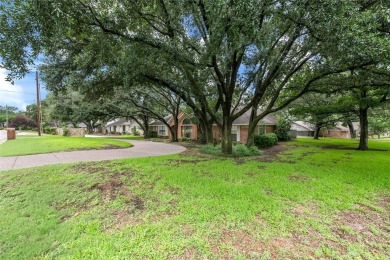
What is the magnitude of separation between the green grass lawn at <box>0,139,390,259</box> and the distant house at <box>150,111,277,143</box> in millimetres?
12678

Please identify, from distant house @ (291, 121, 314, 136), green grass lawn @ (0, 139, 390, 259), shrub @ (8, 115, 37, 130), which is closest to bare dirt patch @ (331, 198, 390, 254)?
green grass lawn @ (0, 139, 390, 259)

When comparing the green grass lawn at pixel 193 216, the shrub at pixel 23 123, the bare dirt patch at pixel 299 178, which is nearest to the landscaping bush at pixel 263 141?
the green grass lawn at pixel 193 216

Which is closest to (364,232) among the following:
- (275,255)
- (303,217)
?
(303,217)

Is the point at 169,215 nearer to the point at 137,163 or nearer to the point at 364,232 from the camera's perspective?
the point at 364,232

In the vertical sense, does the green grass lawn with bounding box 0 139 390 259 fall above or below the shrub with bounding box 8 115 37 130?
below

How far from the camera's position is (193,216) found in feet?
11.1

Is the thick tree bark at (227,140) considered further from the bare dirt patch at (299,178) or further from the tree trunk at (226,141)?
the bare dirt patch at (299,178)

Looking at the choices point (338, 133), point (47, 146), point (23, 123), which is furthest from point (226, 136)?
point (23, 123)

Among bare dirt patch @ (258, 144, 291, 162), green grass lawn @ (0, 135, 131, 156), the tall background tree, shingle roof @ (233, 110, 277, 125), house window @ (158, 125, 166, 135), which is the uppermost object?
the tall background tree

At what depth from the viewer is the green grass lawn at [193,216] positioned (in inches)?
101

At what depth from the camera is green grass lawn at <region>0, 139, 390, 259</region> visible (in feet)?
8.44

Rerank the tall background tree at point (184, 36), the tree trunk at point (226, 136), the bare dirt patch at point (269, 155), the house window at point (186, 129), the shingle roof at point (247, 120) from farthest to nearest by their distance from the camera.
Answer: the house window at point (186, 129) < the shingle roof at point (247, 120) < the tree trunk at point (226, 136) < the bare dirt patch at point (269, 155) < the tall background tree at point (184, 36)

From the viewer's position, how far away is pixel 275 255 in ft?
7.97

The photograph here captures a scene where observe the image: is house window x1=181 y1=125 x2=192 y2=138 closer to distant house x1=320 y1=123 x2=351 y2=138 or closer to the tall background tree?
the tall background tree
